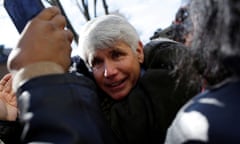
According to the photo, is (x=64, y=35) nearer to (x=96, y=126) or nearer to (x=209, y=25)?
(x=96, y=126)

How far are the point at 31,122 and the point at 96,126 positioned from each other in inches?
6.0

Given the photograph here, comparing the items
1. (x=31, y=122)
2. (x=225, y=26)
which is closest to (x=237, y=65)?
(x=225, y=26)

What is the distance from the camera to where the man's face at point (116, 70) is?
2002 mm

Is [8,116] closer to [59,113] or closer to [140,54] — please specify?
[140,54]

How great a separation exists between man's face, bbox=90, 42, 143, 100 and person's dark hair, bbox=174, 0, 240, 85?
35.5 inches

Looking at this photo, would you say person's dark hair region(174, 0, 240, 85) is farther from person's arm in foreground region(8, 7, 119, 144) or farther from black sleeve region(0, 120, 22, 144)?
black sleeve region(0, 120, 22, 144)

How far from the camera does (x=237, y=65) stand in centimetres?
87

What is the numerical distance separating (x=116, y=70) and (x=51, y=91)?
104 cm

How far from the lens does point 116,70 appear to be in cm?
204

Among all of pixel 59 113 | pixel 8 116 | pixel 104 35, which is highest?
pixel 59 113

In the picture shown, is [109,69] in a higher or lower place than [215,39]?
lower

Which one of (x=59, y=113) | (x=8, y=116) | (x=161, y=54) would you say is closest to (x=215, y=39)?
(x=59, y=113)

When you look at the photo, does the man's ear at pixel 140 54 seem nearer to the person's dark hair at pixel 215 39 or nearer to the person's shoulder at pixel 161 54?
the person's shoulder at pixel 161 54

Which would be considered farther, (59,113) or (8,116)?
(8,116)
